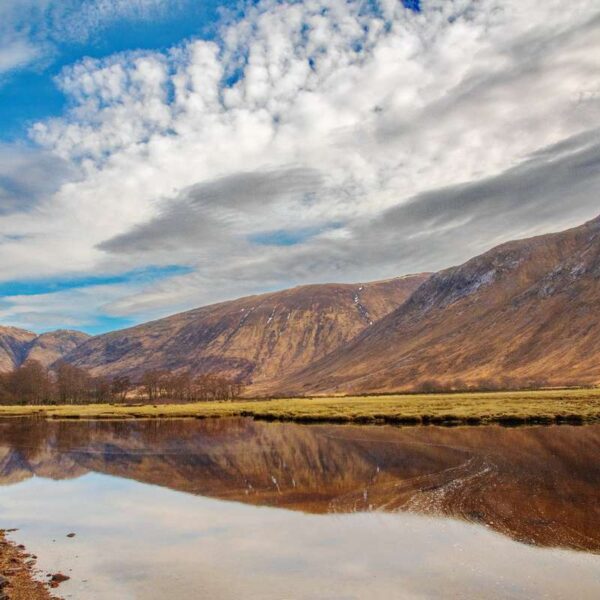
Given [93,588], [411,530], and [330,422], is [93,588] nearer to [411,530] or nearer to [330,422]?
[411,530]

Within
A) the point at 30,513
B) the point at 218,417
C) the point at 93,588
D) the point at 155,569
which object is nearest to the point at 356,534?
the point at 155,569

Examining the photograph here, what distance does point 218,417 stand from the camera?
4289 inches

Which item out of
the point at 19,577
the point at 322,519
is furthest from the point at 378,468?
the point at 19,577

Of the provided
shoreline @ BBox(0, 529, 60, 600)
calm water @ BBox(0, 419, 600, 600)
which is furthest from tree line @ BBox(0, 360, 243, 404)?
shoreline @ BBox(0, 529, 60, 600)

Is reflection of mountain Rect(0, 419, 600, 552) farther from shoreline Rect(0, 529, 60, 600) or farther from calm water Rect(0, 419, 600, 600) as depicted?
shoreline Rect(0, 529, 60, 600)

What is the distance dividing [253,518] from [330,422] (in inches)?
2189

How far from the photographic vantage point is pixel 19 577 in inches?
739

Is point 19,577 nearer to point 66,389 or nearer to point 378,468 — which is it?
point 378,468

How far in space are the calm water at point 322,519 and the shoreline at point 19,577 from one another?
2.09 ft

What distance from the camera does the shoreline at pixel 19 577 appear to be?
16917 millimetres

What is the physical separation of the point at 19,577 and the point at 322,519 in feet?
42.8

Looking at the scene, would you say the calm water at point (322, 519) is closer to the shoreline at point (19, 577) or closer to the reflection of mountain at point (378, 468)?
the reflection of mountain at point (378, 468)

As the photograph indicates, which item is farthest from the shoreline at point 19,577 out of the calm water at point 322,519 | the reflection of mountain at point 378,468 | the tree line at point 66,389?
the tree line at point 66,389

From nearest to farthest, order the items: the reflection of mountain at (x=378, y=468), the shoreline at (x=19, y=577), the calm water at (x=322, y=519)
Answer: the shoreline at (x=19, y=577) → the calm water at (x=322, y=519) → the reflection of mountain at (x=378, y=468)
